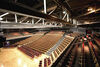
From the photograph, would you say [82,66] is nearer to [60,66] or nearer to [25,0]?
[60,66]

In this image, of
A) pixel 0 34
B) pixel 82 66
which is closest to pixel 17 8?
pixel 0 34

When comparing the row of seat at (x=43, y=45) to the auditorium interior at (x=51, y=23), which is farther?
the row of seat at (x=43, y=45)

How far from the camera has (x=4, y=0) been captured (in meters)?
0.57

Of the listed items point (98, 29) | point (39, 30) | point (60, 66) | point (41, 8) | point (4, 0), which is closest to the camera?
point (4, 0)

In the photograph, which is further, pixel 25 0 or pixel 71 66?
pixel 71 66

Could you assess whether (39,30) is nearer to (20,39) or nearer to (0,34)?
(20,39)

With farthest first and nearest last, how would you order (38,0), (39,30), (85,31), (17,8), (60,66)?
(39,30)
(85,31)
(60,66)
(38,0)
(17,8)

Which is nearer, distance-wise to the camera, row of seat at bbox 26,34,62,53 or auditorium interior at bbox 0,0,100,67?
auditorium interior at bbox 0,0,100,67

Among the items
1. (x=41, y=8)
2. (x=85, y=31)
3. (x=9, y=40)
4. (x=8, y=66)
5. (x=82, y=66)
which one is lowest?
(x=8, y=66)

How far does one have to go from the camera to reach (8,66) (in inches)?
200

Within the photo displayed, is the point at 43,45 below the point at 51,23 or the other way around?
below

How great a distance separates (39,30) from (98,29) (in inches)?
588

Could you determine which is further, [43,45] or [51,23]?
[43,45]

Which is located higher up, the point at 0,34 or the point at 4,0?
the point at 4,0
